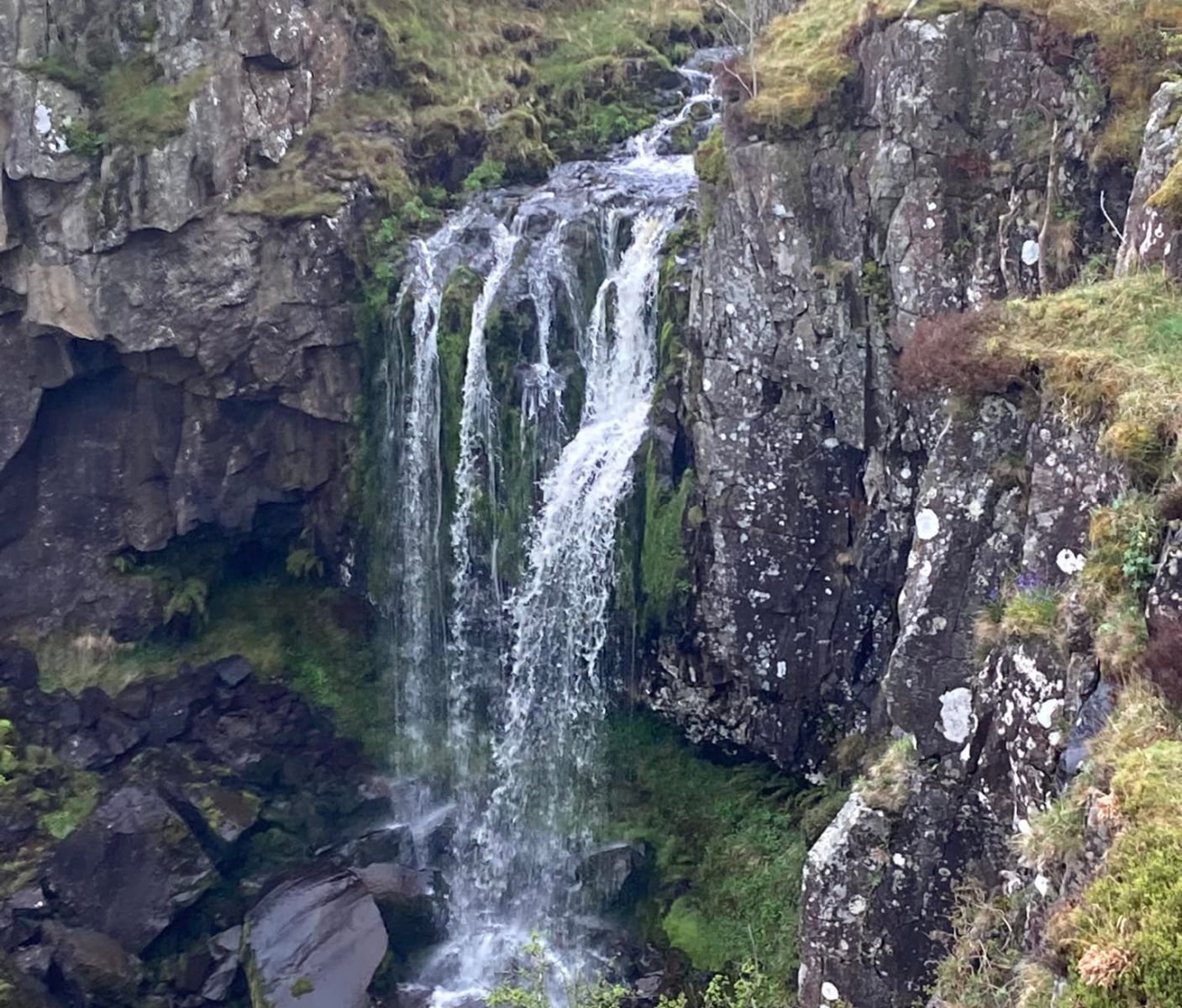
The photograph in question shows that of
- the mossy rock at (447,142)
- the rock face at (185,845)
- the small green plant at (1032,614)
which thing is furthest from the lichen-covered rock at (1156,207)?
the mossy rock at (447,142)

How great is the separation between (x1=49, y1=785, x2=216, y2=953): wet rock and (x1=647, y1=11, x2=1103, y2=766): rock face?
28.3ft

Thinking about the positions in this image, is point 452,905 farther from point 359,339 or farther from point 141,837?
point 359,339

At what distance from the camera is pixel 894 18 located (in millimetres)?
Result: 13602

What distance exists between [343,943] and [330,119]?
1447 centimetres

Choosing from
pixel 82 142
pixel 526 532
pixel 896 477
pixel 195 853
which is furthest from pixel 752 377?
pixel 82 142

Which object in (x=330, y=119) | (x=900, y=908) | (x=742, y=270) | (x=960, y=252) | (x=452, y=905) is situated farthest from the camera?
(x=330, y=119)

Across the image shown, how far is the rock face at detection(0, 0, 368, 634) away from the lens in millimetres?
18281

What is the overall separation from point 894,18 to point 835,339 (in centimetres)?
406

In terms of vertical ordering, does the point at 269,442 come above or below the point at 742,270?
below

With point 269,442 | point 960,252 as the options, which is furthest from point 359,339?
point 960,252

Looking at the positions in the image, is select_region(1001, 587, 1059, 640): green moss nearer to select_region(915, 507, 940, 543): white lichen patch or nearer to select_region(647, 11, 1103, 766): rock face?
select_region(915, 507, 940, 543): white lichen patch

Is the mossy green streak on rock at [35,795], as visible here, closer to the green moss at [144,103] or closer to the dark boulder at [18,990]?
the dark boulder at [18,990]

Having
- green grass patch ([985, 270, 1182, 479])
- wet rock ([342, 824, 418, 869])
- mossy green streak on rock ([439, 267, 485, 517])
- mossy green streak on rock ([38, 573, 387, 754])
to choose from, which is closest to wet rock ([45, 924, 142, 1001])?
wet rock ([342, 824, 418, 869])

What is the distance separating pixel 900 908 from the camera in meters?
9.88
